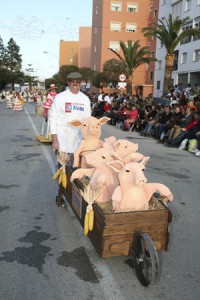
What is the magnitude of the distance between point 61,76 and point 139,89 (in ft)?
79.0

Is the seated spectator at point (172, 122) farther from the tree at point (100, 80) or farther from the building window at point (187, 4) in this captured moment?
the tree at point (100, 80)

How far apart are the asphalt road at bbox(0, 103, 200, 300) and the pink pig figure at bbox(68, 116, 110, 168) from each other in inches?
36.4

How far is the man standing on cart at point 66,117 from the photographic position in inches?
204

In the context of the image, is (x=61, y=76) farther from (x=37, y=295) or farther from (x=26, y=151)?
(x=37, y=295)

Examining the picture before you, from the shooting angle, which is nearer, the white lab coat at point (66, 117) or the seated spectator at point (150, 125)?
the white lab coat at point (66, 117)

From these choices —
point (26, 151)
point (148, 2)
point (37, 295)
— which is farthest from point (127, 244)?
point (148, 2)

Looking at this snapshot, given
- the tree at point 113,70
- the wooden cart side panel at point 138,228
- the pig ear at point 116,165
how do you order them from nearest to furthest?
the wooden cart side panel at point 138,228 → the pig ear at point 116,165 → the tree at point 113,70

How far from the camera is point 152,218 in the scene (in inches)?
131

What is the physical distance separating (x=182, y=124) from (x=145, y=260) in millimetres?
9768

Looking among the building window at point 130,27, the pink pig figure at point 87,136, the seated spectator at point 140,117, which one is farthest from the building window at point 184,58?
the pink pig figure at point 87,136

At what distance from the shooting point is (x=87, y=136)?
4828mm

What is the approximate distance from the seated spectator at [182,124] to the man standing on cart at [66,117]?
7.50m

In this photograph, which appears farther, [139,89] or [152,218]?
[139,89]

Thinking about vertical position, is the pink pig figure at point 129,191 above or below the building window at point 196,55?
below
